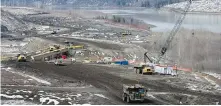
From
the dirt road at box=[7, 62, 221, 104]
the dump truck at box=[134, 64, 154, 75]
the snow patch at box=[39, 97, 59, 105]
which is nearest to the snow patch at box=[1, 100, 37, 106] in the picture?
the snow patch at box=[39, 97, 59, 105]

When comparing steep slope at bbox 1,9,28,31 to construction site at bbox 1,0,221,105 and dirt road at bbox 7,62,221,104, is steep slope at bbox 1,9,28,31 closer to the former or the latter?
construction site at bbox 1,0,221,105

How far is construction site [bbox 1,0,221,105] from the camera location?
43.2 meters

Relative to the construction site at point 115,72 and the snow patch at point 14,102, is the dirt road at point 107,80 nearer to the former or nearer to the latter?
the construction site at point 115,72

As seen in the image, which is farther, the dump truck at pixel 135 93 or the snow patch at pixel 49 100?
the snow patch at pixel 49 100

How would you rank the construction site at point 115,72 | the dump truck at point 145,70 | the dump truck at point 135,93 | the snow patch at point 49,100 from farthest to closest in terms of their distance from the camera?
1. the dump truck at point 145,70
2. the construction site at point 115,72
3. the snow patch at point 49,100
4. the dump truck at point 135,93

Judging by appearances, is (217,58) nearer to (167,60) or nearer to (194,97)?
(167,60)

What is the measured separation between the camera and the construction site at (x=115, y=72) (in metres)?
43.2

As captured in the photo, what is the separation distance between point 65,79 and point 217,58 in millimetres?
28536

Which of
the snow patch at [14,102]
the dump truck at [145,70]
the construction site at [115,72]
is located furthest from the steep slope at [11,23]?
the snow patch at [14,102]

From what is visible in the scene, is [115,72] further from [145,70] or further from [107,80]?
[107,80]

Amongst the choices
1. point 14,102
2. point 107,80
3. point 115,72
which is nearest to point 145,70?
point 115,72

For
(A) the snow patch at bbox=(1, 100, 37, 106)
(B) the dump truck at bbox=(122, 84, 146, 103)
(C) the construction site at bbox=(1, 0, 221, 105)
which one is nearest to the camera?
(B) the dump truck at bbox=(122, 84, 146, 103)

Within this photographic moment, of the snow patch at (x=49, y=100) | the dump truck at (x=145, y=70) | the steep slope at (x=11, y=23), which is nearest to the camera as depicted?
the snow patch at (x=49, y=100)

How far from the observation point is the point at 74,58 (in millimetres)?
75000
